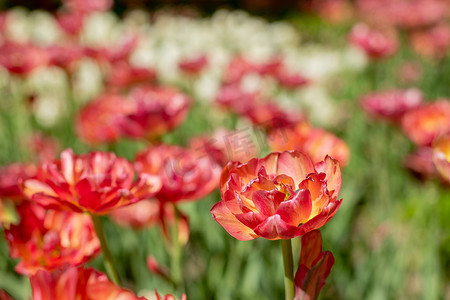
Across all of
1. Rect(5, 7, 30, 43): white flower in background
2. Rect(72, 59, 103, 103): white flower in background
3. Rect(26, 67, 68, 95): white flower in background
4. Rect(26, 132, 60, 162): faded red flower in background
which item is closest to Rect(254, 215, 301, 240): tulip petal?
Rect(26, 132, 60, 162): faded red flower in background

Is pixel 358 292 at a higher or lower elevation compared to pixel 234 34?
higher

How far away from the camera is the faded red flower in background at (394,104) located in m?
1.60

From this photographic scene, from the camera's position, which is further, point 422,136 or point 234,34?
point 234,34

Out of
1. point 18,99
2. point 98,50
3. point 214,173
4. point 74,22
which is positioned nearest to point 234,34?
point 74,22

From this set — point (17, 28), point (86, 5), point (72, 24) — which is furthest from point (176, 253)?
point (17, 28)

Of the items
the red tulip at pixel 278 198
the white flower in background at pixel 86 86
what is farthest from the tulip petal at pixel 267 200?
the white flower in background at pixel 86 86

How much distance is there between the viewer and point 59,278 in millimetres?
472

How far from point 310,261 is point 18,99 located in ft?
6.70

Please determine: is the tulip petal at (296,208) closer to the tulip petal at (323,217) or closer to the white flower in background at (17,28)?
the tulip petal at (323,217)

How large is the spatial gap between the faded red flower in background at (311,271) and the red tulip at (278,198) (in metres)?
0.03

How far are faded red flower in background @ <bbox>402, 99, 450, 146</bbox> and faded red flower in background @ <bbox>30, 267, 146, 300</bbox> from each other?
100cm

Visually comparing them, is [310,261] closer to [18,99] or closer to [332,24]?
[18,99]

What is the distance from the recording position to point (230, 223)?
21.5 inches

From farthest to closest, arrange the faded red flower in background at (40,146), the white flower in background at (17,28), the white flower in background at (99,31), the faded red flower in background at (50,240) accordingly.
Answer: the white flower in background at (99,31) < the white flower in background at (17,28) < the faded red flower in background at (40,146) < the faded red flower in background at (50,240)
